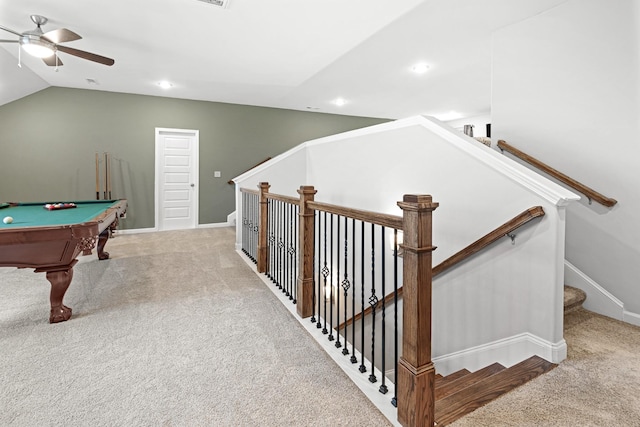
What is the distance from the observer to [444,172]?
273cm

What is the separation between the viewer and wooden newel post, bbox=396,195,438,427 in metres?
1.31

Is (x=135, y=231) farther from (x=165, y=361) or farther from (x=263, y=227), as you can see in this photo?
(x=165, y=361)

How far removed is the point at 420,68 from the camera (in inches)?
189

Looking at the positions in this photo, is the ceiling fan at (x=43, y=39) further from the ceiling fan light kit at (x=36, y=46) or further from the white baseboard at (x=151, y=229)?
the white baseboard at (x=151, y=229)

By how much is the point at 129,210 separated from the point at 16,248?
13.9ft

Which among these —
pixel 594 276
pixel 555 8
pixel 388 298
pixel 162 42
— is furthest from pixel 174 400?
pixel 555 8

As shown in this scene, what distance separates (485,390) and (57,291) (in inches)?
113

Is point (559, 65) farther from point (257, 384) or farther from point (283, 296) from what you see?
point (257, 384)

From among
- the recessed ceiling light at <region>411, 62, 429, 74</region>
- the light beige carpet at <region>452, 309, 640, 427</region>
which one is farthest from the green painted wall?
the light beige carpet at <region>452, 309, 640, 427</region>

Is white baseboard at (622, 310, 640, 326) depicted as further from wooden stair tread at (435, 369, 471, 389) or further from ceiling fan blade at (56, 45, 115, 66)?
ceiling fan blade at (56, 45, 115, 66)

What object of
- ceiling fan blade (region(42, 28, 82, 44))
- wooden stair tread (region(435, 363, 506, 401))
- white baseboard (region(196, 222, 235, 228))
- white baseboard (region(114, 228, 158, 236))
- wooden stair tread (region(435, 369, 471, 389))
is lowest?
wooden stair tread (region(435, 369, 471, 389))

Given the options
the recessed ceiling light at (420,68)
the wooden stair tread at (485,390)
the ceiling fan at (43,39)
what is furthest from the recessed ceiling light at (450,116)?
the ceiling fan at (43,39)

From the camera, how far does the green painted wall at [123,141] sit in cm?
538

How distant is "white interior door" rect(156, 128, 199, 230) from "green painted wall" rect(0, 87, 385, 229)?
0.13 metres
